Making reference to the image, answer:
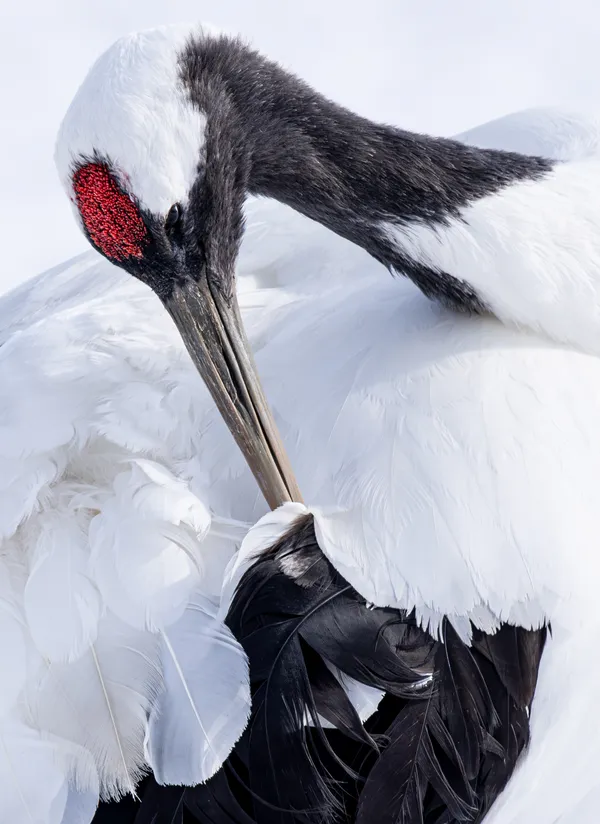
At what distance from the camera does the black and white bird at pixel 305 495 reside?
1.57 m

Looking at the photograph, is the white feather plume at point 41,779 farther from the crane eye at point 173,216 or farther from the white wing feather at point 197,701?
the crane eye at point 173,216

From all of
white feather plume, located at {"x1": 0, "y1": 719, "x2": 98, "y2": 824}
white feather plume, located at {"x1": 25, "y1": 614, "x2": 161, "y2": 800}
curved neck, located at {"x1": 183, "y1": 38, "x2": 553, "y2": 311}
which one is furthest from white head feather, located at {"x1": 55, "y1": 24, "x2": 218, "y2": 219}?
white feather plume, located at {"x1": 0, "y1": 719, "x2": 98, "y2": 824}

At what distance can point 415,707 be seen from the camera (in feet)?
5.36

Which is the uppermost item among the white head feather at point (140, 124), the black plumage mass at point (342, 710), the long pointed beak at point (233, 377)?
the white head feather at point (140, 124)

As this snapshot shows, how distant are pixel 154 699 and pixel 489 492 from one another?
0.55 meters

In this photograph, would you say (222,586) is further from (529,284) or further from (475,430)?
(529,284)

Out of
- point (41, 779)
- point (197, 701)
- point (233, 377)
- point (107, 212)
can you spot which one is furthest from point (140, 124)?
point (41, 779)

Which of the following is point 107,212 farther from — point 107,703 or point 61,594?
point 107,703

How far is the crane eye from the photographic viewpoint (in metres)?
1.60

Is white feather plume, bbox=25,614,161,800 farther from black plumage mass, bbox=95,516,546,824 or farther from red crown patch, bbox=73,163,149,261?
red crown patch, bbox=73,163,149,261

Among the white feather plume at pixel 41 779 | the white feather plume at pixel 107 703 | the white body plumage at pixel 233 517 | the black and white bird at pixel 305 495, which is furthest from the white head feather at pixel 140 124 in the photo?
the white feather plume at pixel 41 779

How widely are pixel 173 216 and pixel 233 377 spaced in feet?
0.89

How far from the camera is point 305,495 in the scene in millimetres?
1728

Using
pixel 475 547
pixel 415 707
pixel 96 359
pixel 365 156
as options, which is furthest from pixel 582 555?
pixel 96 359
